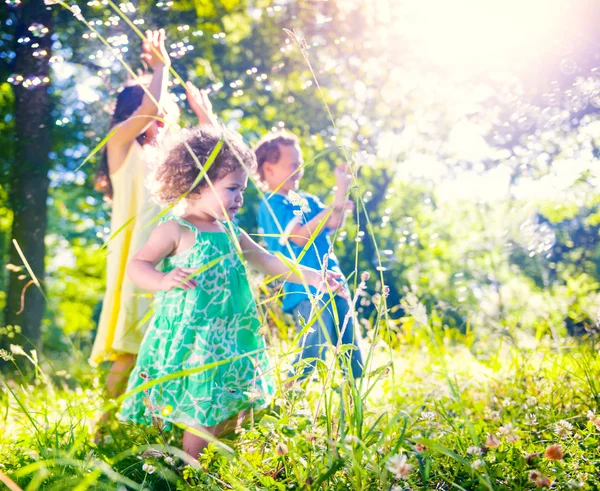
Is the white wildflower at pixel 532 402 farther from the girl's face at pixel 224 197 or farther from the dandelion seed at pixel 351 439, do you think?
the girl's face at pixel 224 197

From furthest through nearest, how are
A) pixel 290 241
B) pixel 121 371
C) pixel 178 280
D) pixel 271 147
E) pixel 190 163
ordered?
pixel 271 147 → pixel 290 241 → pixel 121 371 → pixel 190 163 → pixel 178 280

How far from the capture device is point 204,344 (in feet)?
6.61

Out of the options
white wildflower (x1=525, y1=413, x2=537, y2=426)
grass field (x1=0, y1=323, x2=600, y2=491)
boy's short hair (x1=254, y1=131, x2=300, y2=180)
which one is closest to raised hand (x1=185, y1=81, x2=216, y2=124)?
boy's short hair (x1=254, y1=131, x2=300, y2=180)

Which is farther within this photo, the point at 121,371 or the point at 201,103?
the point at 121,371

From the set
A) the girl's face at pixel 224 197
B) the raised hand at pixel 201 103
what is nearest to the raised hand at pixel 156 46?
the raised hand at pixel 201 103

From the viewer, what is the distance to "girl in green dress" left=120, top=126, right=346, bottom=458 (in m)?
1.96

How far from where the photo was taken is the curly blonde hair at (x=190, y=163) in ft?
7.17

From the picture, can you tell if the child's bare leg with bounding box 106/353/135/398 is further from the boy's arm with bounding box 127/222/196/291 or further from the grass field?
the boy's arm with bounding box 127/222/196/291

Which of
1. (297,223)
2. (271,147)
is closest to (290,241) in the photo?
(297,223)

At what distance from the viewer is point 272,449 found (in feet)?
5.02

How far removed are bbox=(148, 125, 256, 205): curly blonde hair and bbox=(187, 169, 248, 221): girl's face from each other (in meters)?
0.02

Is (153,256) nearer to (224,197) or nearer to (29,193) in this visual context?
(224,197)

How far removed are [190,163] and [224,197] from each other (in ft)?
0.80

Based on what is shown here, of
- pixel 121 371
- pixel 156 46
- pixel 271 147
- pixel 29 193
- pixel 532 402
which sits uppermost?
pixel 156 46
